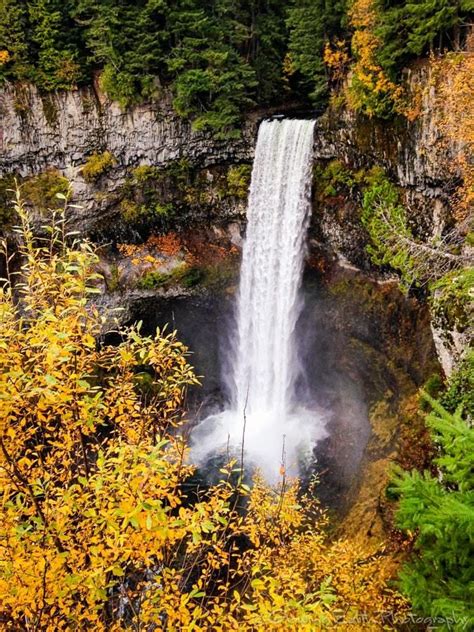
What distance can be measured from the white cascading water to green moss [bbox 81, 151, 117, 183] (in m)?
8.45

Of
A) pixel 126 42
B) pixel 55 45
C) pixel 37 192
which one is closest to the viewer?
pixel 126 42

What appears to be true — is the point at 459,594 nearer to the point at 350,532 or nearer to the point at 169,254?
the point at 350,532

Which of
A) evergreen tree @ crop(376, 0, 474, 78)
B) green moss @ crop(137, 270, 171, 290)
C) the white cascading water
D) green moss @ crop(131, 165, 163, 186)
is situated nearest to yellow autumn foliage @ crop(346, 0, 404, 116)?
evergreen tree @ crop(376, 0, 474, 78)

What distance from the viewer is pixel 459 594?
136 inches

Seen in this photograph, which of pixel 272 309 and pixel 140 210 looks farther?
pixel 140 210

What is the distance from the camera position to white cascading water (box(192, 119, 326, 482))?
19.2 metres

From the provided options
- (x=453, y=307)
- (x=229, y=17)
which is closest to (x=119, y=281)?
(x=229, y=17)

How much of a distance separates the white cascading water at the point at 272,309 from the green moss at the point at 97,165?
8.45m

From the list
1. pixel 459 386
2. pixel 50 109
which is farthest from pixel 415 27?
pixel 50 109

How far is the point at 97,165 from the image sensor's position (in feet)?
77.7

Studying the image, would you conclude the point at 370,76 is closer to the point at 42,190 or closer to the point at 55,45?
the point at 55,45

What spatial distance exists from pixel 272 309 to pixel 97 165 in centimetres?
1256

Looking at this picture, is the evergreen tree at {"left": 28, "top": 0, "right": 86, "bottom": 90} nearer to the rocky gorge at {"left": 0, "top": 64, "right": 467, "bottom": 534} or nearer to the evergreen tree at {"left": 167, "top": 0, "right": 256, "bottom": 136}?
the rocky gorge at {"left": 0, "top": 64, "right": 467, "bottom": 534}

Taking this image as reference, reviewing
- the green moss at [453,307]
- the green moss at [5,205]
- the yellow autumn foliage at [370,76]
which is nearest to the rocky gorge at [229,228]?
the green moss at [5,205]
